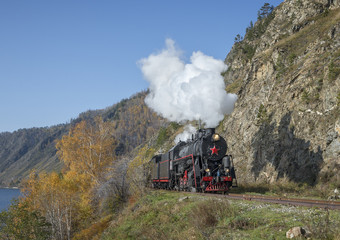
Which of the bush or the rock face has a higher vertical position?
the rock face

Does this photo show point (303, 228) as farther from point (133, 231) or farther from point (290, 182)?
point (290, 182)

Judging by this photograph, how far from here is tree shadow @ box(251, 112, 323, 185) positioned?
22.3 metres

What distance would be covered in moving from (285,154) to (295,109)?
4422 mm

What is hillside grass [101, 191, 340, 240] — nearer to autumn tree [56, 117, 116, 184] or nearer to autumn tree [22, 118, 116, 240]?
autumn tree [22, 118, 116, 240]

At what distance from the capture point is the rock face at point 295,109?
22.4 meters

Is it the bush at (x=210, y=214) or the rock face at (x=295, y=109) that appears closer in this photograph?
the bush at (x=210, y=214)

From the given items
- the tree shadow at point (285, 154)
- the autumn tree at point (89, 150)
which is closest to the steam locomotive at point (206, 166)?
the tree shadow at point (285, 154)

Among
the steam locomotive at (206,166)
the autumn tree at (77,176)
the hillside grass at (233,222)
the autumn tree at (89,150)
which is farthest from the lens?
the autumn tree at (89,150)

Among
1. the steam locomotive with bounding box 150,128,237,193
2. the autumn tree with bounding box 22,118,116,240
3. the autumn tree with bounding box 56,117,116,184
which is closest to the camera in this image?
the steam locomotive with bounding box 150,128,237,193

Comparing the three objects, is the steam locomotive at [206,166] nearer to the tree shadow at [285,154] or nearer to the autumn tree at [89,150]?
the tree shadow at [285,154]

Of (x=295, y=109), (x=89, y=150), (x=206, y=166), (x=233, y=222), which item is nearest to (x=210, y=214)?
(x=233, y=222)

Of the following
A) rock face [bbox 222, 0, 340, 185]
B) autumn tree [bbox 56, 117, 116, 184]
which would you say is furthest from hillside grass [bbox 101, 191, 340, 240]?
autumn tree [bbox 56, 117, 116, 184]

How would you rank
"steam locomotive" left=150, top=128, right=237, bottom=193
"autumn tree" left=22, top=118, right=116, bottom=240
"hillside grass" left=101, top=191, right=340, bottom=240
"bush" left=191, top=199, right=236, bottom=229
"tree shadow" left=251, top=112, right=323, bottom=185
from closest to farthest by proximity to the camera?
"hillside grass" left=101, top=191, right=340, bottom=240
"bush" left=191, top=199, right=236, bottom=229
"steam locomotive" left=150, top=128, right=237, bottom=193
"tree shadow" left=251, top=112, right=323, bottom=185
"autumn tree" left=22, top=118, right=116, bottom=240

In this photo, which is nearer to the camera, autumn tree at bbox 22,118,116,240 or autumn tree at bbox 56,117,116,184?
autumn tree at bbox 22,118,116,240
